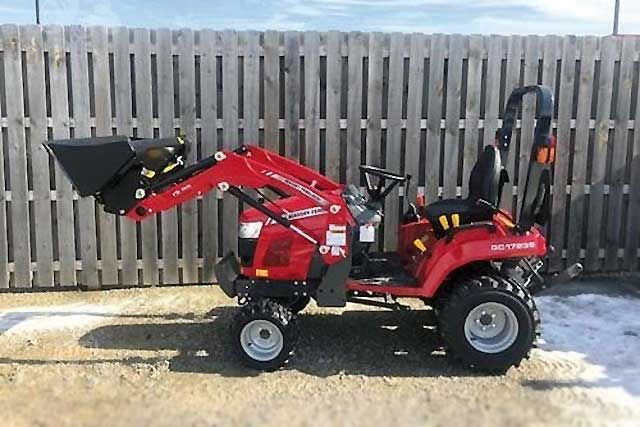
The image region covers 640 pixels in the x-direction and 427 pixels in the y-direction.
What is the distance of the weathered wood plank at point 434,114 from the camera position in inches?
275

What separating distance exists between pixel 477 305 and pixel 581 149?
2.93 m

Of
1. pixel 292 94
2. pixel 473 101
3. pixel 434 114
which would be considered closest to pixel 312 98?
pixel 292 94

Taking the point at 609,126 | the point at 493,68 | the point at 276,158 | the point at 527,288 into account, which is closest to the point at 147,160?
the point at 276,158

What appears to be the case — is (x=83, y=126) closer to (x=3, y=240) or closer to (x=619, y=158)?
(x=3, y=240)

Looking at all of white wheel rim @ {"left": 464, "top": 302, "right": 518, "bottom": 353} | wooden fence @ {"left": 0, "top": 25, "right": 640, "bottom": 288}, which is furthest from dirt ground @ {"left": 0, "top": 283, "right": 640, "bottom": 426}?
wooden fence @ {"left": 0, "top": 25, "right": 640, "bottom": 288}

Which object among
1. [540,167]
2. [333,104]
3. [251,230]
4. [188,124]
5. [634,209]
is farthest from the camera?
[634,209]

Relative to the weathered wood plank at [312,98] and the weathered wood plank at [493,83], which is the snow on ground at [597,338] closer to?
the weathered wood plank at [493,83]

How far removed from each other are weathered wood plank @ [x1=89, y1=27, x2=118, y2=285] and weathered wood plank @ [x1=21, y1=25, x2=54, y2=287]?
453 millimetres

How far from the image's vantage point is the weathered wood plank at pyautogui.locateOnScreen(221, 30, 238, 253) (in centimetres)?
682

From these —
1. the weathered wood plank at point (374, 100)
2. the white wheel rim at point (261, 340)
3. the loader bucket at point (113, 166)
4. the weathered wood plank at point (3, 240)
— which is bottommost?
the white wheel rim at point (261, 340)

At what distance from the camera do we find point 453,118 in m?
7.10

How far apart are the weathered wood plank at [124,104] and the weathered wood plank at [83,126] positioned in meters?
0.25

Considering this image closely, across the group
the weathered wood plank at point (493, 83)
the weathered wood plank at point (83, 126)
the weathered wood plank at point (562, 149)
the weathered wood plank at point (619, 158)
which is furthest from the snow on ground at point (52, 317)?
the weathered wood plank at point (619, 158)

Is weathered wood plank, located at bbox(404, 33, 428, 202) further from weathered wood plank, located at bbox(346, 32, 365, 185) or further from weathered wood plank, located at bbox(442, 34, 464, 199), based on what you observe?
weathered wood plank, located at bbox(346, 32, 365, 185)
